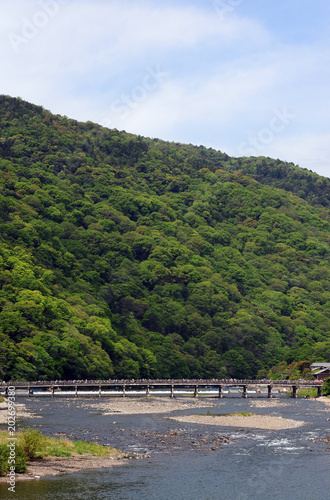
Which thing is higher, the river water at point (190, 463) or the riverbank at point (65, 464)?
the riverbank at point (65, 464)

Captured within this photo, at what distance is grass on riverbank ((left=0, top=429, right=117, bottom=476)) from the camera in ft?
137

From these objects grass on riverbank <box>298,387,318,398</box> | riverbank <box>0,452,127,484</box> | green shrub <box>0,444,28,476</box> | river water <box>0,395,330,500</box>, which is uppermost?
green shrub <box>0,444,28,476</box>

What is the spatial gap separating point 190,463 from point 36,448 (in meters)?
12.3

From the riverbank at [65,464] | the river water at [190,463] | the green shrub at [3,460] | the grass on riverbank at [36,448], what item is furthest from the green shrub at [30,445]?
the river water at [190,463]

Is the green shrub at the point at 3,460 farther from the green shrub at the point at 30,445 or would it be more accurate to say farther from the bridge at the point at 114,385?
the bridge at the point at 114,385

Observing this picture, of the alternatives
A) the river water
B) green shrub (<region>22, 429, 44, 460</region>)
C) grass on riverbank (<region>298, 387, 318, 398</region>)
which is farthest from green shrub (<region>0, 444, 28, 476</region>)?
grass on riverbank (<region>298, 387, 318, 398</region>)

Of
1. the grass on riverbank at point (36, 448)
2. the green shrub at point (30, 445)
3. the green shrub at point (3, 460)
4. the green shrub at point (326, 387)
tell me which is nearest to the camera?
the green shrub at point (3, 460)

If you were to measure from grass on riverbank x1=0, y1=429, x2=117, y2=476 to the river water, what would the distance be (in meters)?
2.19

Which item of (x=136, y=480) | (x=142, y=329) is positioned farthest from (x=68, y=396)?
(x=136, y=480)

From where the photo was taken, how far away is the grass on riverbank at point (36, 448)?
41.6 meters

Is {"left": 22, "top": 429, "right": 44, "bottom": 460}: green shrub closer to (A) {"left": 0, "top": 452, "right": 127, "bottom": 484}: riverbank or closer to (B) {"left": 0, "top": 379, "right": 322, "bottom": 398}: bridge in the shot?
(A) {"left": 0, "top": 452, "right": 127, "bottom": 484}: riverbank

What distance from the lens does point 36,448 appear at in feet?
152

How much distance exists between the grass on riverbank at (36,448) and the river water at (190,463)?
219 centimetres

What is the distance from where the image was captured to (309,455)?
53875mm
